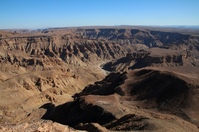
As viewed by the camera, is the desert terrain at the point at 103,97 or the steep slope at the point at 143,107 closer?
the desert terrain at the point at 103,97

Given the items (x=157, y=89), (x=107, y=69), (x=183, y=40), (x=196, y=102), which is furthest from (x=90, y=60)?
(x=196, y=102)

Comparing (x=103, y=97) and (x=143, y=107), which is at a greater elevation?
(x=103, y=97)

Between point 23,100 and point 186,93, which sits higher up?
point 186,93

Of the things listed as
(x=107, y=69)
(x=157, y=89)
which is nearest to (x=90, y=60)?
(x=107, y=69)

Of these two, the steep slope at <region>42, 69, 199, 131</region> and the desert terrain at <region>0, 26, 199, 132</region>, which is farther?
the steep slope at <region>42, 69, 199, 131</region>

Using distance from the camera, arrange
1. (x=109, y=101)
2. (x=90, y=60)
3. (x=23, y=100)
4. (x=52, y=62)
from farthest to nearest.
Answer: (x=90, y=60)
(x=52, y=62)
(x=23, y=100)
(x=109, y=101)

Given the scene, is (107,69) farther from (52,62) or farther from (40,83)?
(40,83)

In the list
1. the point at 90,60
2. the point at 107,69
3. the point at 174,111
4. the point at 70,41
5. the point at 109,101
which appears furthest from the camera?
the point at 70,41

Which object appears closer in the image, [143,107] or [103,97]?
[143,107]

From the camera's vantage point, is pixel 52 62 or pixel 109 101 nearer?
pixel 109 101
